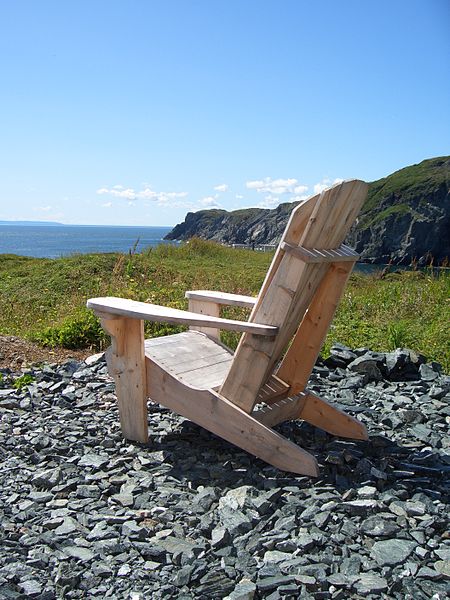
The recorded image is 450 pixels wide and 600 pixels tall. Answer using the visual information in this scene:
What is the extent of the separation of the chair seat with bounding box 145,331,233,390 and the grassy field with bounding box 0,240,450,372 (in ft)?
5.75

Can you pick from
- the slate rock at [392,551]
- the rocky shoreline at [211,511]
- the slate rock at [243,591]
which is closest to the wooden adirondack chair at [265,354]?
the rocky shoreline at [211,511]

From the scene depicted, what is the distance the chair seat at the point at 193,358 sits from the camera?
3619mm

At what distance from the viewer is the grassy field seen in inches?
251

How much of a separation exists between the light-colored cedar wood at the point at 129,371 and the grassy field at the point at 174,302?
2.53m

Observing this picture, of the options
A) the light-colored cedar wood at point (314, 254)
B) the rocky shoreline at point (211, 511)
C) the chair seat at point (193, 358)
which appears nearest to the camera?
the rocky shoreline at point (211, 511)

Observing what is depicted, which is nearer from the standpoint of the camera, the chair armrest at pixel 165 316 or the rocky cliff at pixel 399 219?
the chair armrest at pixel 165 316

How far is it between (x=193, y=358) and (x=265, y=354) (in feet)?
3.23

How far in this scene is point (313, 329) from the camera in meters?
3.78

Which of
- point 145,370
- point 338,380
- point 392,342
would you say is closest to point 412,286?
point 392,342

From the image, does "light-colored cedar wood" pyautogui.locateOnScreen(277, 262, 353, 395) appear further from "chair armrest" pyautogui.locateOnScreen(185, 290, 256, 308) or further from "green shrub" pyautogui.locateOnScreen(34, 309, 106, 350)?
"green shrub" pyautogui.locateOnScreen(34, 309, 106, 350)

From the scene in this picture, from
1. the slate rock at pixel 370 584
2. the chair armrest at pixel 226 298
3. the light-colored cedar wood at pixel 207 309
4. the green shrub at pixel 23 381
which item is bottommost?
the green shrub at pixel 23 381

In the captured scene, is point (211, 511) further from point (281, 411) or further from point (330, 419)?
point (330, 419)

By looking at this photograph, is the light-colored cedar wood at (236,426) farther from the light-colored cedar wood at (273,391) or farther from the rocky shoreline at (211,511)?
the light-colored cedar wood at (273,391)

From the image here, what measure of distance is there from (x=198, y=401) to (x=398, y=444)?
1.30m
